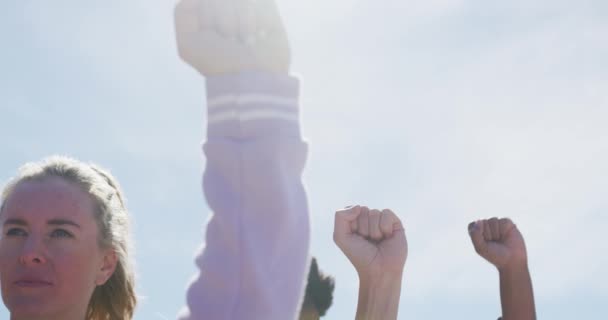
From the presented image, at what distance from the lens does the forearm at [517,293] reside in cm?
450

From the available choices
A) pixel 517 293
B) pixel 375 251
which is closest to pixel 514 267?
pixel 517 293

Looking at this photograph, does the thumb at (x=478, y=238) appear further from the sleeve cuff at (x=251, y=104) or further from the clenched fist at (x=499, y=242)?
the sleeve cuff at (x=251, y=104)

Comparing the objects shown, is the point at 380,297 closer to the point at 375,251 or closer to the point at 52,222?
the point at 375,251

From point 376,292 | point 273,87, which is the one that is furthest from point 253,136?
point 376,292

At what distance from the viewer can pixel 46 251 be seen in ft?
10.3

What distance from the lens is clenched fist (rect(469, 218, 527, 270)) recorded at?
4.53m

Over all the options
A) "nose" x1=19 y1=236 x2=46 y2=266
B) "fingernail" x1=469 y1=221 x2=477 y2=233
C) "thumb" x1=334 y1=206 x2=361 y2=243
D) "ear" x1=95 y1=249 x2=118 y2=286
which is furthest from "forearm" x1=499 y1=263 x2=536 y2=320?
"nose" x1=19 y1=236 x2=46 y2=266

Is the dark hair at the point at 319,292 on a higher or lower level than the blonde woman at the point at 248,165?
higher

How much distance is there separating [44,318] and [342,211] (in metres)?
1.31

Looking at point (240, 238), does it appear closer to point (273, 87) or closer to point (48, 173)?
point (273, 87)

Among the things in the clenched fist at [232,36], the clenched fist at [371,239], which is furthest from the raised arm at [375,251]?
the clenched fist at [232,36]

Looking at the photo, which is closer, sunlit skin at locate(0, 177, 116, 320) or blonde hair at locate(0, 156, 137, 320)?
sunlit skin at locate(0, 177, 116, 320)

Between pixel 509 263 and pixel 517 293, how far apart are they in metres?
0.17

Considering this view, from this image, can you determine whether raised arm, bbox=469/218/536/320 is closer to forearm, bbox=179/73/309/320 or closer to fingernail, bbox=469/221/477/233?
fingernail, bbox=469/221/477/233
